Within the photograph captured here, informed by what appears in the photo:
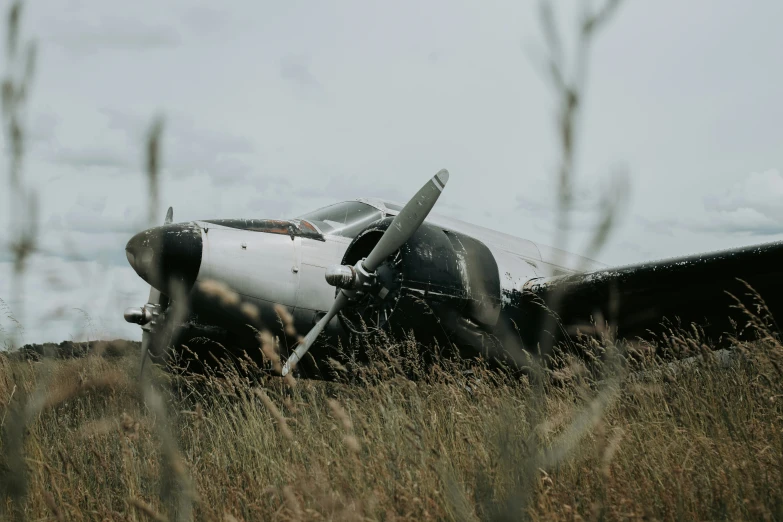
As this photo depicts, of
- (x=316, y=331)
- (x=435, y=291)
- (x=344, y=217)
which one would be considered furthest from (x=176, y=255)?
(x=435, y=291)

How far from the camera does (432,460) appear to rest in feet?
7.86

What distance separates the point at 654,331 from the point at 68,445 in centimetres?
533

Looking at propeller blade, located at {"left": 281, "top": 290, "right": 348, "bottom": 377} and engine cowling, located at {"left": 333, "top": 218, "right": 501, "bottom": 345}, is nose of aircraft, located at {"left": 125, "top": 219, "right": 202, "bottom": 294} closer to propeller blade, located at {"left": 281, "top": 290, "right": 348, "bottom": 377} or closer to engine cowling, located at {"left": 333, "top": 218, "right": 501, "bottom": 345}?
propeller blade, located at {"left": 281, "top": 290, "right": 348, "bottom": 377}

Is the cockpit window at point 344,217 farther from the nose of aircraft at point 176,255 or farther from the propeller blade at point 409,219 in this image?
the propeller blade at point 409,219

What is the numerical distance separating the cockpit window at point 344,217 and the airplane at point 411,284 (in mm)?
27

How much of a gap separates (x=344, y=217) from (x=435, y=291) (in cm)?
203

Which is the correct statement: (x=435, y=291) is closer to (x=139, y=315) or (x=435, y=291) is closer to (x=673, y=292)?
(x=673, y=292)

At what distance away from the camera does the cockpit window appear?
6.86 m

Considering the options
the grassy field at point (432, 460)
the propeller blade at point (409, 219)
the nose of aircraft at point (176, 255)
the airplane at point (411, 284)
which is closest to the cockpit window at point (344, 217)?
the airplane at point (411, 284)

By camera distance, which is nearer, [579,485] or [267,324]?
[579,485]

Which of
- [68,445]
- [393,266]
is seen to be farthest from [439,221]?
[68,445]

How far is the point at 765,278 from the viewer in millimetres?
5398

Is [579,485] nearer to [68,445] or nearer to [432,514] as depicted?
[432,514]

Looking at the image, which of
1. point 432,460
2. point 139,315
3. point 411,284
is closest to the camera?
point 432,460
